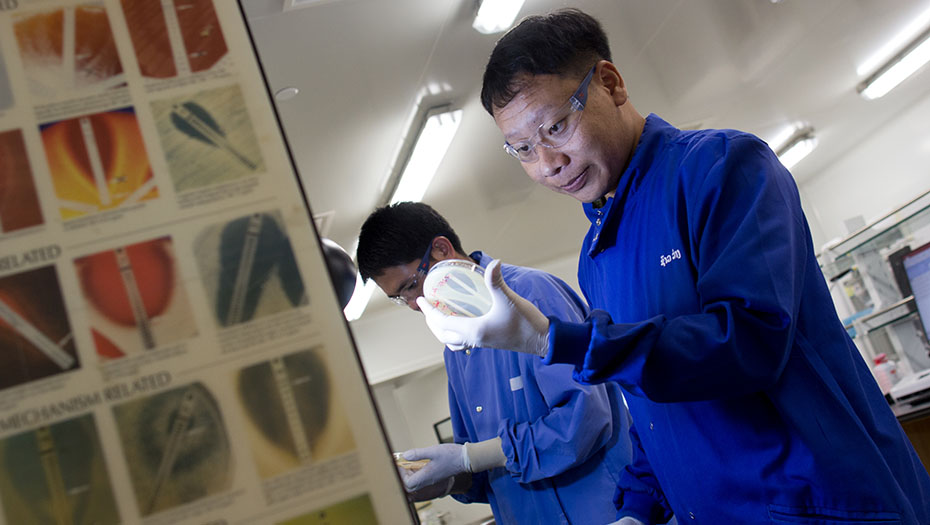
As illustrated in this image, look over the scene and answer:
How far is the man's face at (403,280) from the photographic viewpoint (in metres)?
2.28

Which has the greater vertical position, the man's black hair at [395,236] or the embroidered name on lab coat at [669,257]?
the man's black hair at [395,236]

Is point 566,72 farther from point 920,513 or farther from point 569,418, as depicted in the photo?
point 920,513

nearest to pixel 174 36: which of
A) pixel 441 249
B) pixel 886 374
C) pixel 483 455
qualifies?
pixel 441 249

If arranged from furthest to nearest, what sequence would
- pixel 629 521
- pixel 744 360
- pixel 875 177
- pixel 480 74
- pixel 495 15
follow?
pixel 875 177 < pixel 480 74 < pixel 495 15 < pixel 629 521 < pixel 744 360

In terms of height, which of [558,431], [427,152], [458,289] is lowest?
[558,431]

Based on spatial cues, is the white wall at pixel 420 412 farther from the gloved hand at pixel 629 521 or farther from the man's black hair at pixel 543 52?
the man's black hair at pixel 543 52

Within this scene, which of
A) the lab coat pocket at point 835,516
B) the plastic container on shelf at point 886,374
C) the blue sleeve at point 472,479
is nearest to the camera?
the lab coat pocket at point 835,516

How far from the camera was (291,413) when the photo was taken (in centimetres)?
70

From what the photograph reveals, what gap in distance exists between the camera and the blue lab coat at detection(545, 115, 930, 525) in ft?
3.77

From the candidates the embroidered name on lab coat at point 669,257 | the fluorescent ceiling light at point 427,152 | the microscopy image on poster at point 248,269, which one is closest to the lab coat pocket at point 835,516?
the embroidered name on lab coat at point 669,257

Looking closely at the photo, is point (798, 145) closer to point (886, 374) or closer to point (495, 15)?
point (886, 374)

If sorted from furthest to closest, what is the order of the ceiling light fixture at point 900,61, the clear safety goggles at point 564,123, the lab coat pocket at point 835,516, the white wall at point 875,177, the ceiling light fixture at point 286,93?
1. the white wall at point 875,177
2. the ceiling light fixture at point 900,61
3. the ceiling light fixture at point 286,93
4. the clear safety goggles at point 564,123
5. the lab coat pocket at point 835,516

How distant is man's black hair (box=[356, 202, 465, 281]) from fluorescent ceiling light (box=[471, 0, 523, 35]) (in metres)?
1.53

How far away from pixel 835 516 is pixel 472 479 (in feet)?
4.54
